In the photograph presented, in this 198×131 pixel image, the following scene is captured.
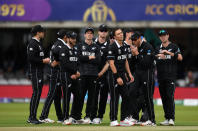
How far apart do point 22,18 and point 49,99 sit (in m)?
12.1

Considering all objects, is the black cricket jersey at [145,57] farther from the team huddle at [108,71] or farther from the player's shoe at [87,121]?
the player's shoe at [87,121]

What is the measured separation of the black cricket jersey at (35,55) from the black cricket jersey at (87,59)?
101 cm

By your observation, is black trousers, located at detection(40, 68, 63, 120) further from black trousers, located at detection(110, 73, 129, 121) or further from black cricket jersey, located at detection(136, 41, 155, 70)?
black cricket jersey, located at detection(136, 41, 155, 70)

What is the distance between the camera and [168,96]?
14.8 m

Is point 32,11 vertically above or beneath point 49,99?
above

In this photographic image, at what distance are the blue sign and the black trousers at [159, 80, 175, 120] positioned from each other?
1178 cm

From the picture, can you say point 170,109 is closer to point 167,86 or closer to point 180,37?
point 167,86

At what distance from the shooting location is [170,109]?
14758mm

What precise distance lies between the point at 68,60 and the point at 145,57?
189cm

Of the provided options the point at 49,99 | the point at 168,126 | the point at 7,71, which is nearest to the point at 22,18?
the point at 7,71

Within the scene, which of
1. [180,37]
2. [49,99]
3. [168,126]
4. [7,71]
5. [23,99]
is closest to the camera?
[168,126]

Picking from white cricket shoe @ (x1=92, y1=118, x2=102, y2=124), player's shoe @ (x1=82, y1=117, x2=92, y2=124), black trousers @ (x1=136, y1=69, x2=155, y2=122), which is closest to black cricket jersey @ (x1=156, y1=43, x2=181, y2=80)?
black trousers @ (x1=136, y1=69, x2=155, y2=122)

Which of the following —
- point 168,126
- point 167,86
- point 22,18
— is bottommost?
point 168,126

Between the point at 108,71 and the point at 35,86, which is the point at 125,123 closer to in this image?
the point at 108,71
